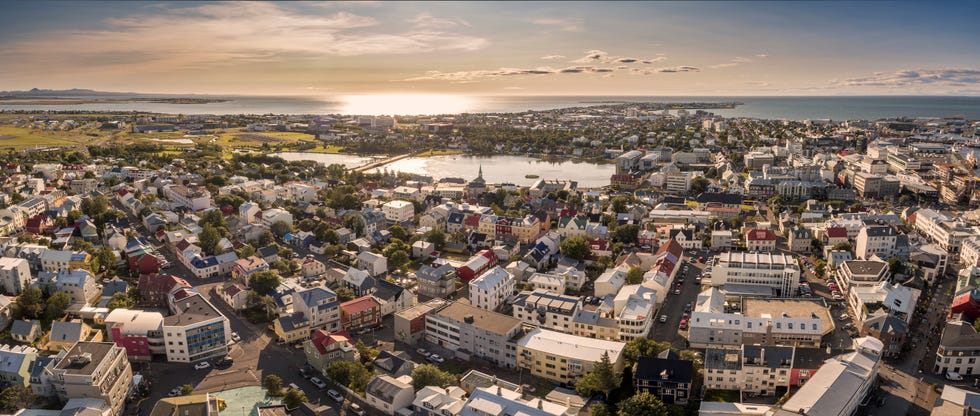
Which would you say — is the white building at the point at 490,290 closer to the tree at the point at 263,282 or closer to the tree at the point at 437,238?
the tree at the point at 437,238

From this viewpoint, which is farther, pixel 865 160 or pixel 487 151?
pixel 487 151

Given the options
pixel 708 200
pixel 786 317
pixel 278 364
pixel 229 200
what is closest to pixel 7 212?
pixel 229 200

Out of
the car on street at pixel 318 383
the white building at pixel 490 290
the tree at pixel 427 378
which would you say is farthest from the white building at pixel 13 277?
the tree at pixel 427 378

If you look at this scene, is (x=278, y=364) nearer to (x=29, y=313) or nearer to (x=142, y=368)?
(x=142, y=368)

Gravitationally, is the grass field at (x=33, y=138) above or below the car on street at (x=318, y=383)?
above

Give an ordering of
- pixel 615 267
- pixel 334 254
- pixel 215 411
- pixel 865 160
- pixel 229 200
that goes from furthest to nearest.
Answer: pixel 865 160 < pixel 229 200 < pixel 334 254 < pixel 615 267 < pixel 215 411
